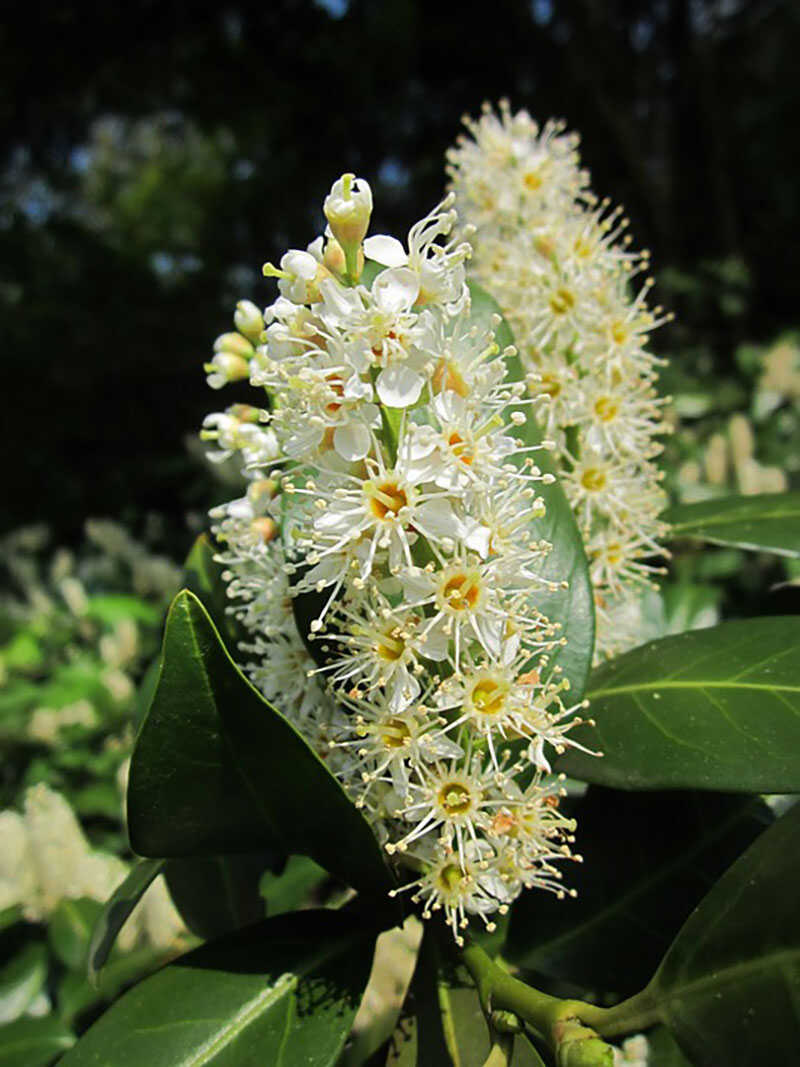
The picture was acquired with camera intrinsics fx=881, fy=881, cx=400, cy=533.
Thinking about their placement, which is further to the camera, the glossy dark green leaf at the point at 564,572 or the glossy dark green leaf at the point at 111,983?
the glossy dark green leaf at the point at 111,983

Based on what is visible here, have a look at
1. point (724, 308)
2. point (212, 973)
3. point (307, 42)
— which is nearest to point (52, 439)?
point (307, 42)

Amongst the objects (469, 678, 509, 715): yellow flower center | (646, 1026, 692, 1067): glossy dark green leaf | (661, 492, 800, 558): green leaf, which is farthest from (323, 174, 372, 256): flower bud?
(646, 1026, 692, 1067): glossy dark green leaf

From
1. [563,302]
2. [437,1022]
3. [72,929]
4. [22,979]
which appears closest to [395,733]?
[437,1022]

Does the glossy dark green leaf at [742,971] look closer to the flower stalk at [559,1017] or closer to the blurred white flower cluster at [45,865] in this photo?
the flower stalk at [559,1017]

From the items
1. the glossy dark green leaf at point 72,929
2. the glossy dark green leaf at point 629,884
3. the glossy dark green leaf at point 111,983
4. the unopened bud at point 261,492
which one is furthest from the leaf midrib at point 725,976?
the glossy dark green leaf at point 72,929

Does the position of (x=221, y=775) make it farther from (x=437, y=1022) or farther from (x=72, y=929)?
(x=72, y=929)

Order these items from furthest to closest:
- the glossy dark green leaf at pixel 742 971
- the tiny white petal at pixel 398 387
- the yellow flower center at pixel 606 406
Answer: the yellow flower center at pixel 606 406 < the tiny white petal at pixel 398 387 < the glossy dark green leaf at pixel 742 971
